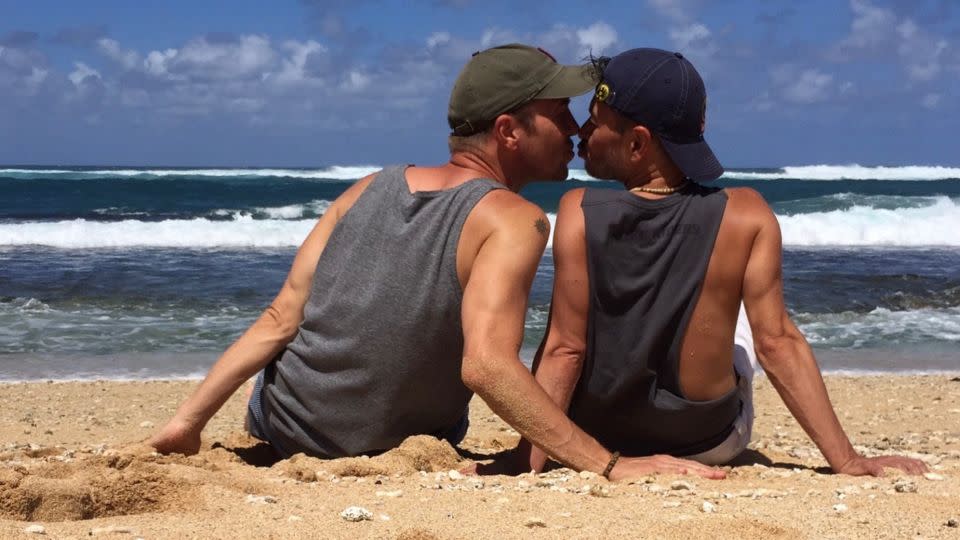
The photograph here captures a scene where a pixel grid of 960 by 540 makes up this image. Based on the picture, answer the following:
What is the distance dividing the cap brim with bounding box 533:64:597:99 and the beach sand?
113 centimetres

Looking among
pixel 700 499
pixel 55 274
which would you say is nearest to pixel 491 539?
pixel 700 499

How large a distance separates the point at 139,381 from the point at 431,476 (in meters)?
4.37

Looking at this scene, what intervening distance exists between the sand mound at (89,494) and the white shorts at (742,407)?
5.49 ft

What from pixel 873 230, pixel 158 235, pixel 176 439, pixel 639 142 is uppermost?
pixel 639 142

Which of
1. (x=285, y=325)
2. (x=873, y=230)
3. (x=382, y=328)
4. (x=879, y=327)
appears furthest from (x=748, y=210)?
(x=873, y=230)

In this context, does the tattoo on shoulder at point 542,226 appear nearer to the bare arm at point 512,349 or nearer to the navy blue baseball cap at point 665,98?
the bare arm at point 512,349

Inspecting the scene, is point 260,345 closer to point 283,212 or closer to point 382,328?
point 382,328

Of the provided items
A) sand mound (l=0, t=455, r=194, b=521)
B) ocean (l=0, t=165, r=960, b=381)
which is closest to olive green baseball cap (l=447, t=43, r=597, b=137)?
sand mound (l=0, t=455, r=194, b=521)

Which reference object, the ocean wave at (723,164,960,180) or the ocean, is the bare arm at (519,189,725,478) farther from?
the ocean wave at (723,164,960,180)

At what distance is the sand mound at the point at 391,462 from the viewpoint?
11.2ft

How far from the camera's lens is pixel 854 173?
173 ft

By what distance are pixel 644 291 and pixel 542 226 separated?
0.40m

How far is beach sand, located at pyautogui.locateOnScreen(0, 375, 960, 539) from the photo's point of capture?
2.61 metres

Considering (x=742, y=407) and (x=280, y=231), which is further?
(x=280, y=231)
